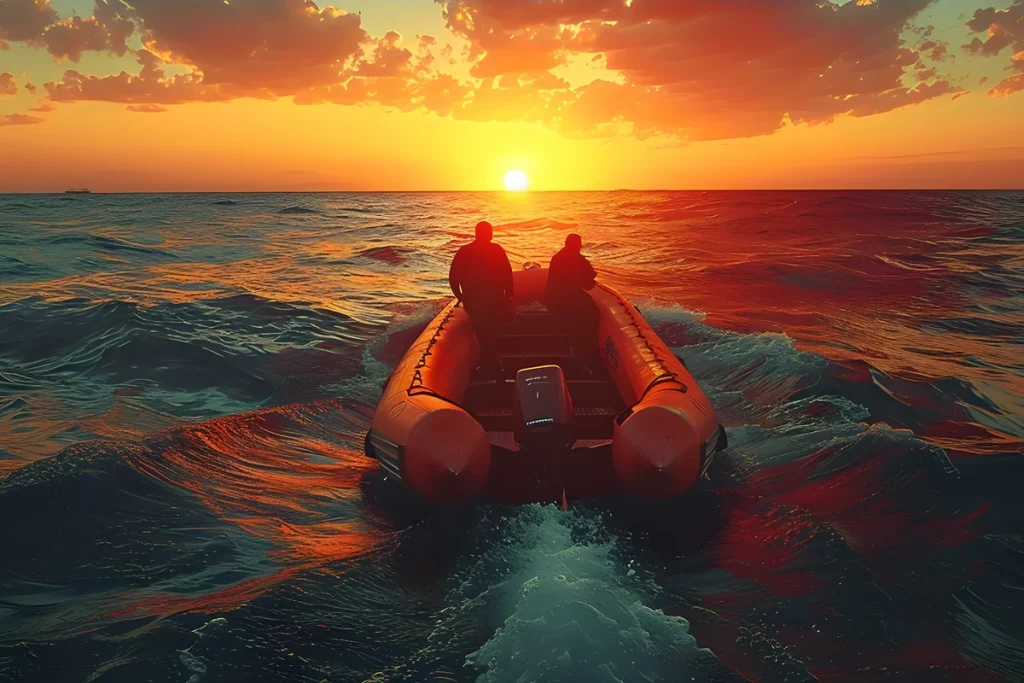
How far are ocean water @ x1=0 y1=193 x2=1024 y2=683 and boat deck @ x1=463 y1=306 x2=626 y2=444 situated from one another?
67 centimetres

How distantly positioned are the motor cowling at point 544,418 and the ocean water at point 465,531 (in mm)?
667

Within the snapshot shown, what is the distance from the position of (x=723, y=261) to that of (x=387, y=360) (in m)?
15.2

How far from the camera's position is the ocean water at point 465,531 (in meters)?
3.49

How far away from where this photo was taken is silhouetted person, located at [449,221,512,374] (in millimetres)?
6613

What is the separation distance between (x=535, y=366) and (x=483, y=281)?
3.74 feet

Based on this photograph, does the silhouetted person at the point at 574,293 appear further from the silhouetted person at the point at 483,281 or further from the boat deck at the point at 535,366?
the silhouetted person at the point at 483,281

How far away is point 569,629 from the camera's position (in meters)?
3.45

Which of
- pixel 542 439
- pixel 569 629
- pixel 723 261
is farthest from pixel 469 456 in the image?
pixel 723 261

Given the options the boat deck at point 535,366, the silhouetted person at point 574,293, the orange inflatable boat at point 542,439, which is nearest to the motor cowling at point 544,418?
the orange inflatable boat at point 542,439

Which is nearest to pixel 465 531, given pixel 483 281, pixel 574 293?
pixel 483 281

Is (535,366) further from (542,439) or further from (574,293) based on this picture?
(542,439)

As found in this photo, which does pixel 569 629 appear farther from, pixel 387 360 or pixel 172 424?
pixel 387 360

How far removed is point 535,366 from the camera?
6.04 metres

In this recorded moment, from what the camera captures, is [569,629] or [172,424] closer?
[569,629]
